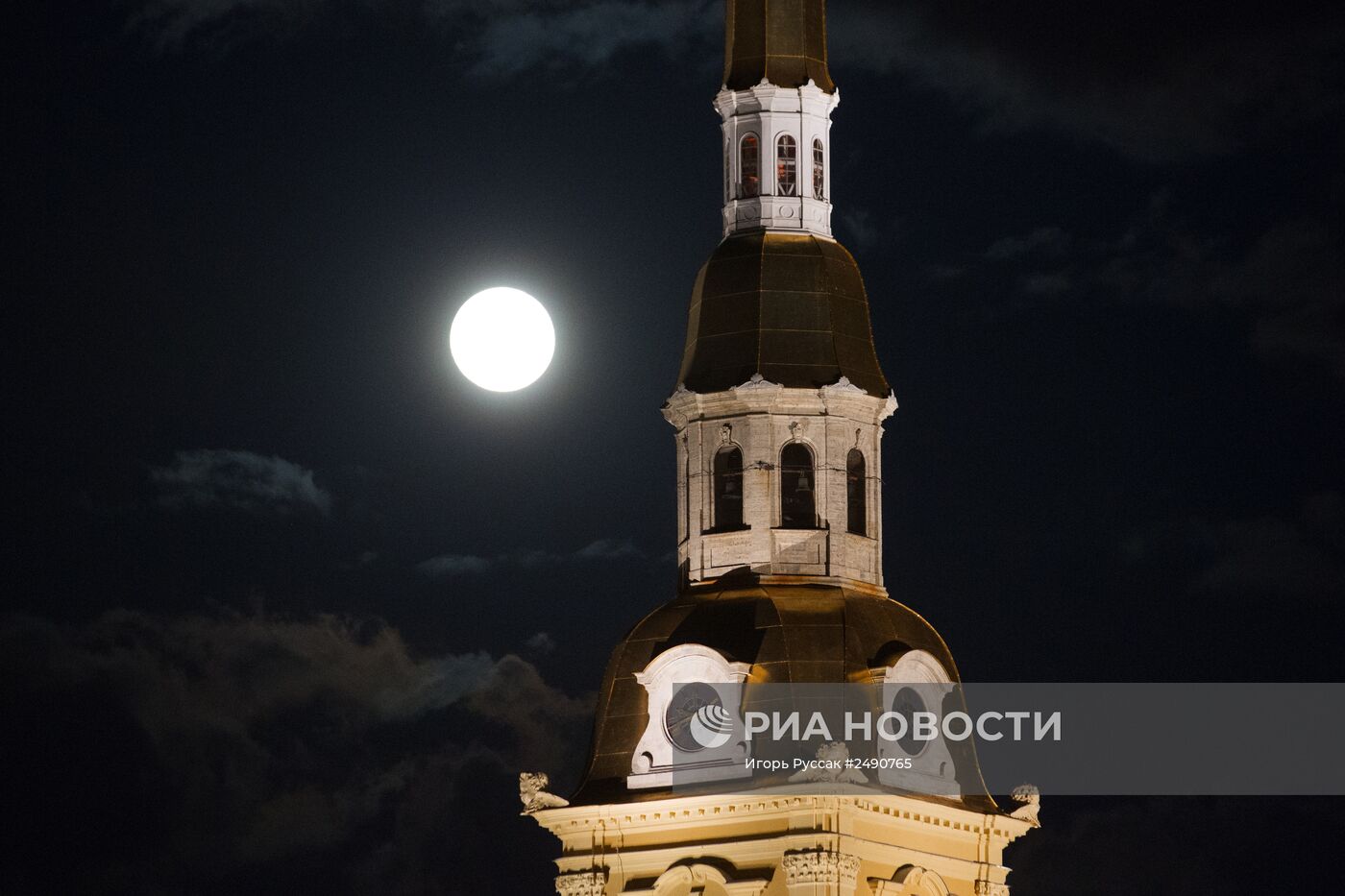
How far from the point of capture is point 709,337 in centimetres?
11219

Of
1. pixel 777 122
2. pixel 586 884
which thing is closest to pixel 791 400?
pixel 777 122

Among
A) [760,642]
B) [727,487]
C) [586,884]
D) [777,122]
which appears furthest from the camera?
[777,122]

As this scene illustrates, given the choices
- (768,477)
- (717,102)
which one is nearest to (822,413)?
(768,477)

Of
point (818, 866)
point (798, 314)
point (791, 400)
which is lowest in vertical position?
point (818, 866)

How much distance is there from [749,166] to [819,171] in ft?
5.92

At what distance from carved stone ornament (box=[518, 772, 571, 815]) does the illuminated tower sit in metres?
0.12

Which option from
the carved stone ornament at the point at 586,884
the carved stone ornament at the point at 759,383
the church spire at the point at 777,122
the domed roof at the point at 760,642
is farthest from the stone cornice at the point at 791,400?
the carved stone ornament at the point at 586,884

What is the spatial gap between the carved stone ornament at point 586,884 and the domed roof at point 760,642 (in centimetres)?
178

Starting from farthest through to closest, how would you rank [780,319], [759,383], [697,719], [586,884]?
[780,319]
[759,383]
[586,884]
[697,719]

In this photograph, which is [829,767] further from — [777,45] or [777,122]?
[777,45]

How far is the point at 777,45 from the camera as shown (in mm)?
113312

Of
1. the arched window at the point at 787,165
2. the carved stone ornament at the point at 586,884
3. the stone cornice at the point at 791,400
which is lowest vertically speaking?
the carved stone ornament at the point at 586,884

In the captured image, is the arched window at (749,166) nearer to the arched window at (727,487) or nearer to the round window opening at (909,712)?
the arched window at (727,487)

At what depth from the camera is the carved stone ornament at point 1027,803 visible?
109m
